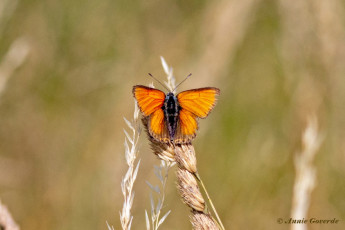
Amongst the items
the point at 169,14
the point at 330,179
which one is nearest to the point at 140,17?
the point at 169,14

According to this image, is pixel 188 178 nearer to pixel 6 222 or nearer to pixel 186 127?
pixel 186 127

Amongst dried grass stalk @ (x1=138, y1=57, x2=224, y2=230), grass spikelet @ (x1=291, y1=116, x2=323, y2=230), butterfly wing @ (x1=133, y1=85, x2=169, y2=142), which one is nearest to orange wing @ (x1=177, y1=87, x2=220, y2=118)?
butterfly wing @ (x1=133, y1=85, x2=169, y2=142)

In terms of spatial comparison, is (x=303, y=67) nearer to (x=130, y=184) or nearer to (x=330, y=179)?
(x=330, y=179)

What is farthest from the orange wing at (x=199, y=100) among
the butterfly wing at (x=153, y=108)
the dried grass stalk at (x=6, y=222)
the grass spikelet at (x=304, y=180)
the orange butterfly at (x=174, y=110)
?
the dried grass stalk at (x=6, y=222)

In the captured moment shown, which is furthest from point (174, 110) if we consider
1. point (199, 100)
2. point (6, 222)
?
point (6, 222)

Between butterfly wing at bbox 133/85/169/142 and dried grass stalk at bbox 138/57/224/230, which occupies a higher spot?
butterfly wing at bbox 133/85/169/142

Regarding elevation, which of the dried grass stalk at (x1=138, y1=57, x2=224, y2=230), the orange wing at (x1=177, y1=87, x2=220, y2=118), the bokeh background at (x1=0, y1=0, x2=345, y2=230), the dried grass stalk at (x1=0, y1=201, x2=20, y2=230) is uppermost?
the bokeh background at (x1=0, y1=0, x2=345, y2=230)

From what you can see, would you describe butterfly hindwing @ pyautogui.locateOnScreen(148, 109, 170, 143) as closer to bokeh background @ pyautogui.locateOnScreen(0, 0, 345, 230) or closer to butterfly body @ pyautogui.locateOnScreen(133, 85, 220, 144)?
butterfly body @ pyautogui.locateOnScreen(133, 85, 220, 144)
